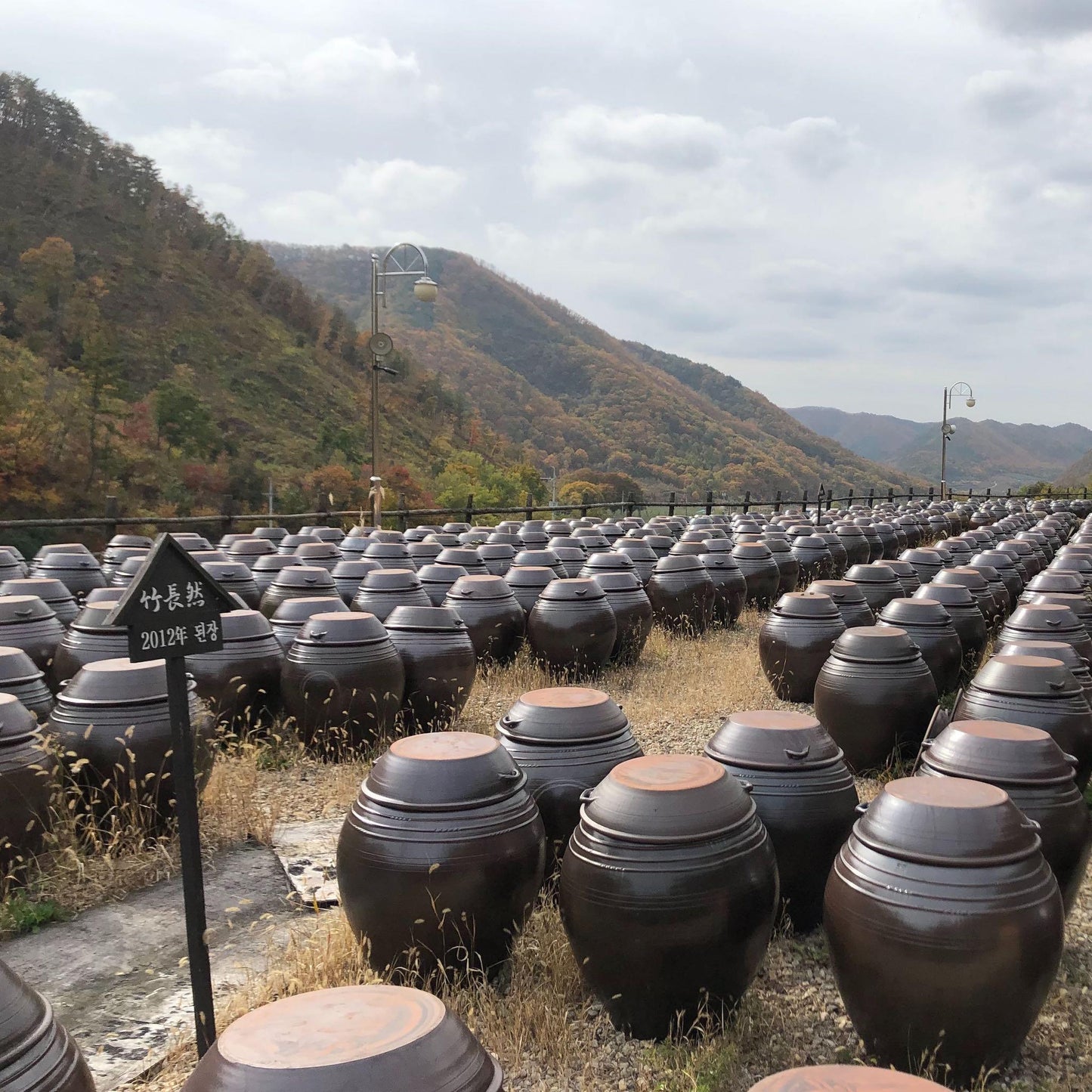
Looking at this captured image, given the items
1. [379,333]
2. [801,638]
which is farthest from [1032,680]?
[379,333]

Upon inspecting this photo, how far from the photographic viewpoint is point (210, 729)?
5.84 metres

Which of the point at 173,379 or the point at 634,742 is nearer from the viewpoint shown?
the point at 634,742

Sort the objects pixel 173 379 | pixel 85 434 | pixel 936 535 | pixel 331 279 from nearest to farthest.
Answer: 1. pixel 936 535
2. pixel 85 434
3. pixel 173 379
4. pixel 331 279

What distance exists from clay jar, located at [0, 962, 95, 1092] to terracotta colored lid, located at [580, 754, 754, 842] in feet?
6.64

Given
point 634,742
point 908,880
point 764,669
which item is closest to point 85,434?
point 764,669

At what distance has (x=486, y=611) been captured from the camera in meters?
9.30

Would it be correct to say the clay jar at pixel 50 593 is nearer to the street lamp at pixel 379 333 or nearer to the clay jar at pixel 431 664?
the clay jar at pixel 431 664

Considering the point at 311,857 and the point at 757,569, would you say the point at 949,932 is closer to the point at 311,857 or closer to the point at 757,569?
the point at 311,857

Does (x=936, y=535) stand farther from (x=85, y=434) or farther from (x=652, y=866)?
(x=85, y=434)

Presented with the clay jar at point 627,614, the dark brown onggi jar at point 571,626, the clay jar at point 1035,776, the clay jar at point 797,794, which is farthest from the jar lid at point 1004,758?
the clay jar at point 627,614

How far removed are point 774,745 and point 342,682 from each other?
3.28 metres

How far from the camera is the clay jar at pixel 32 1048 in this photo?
2.33 m

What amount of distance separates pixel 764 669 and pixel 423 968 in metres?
5.57

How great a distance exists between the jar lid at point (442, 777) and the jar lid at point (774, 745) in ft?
3.50
